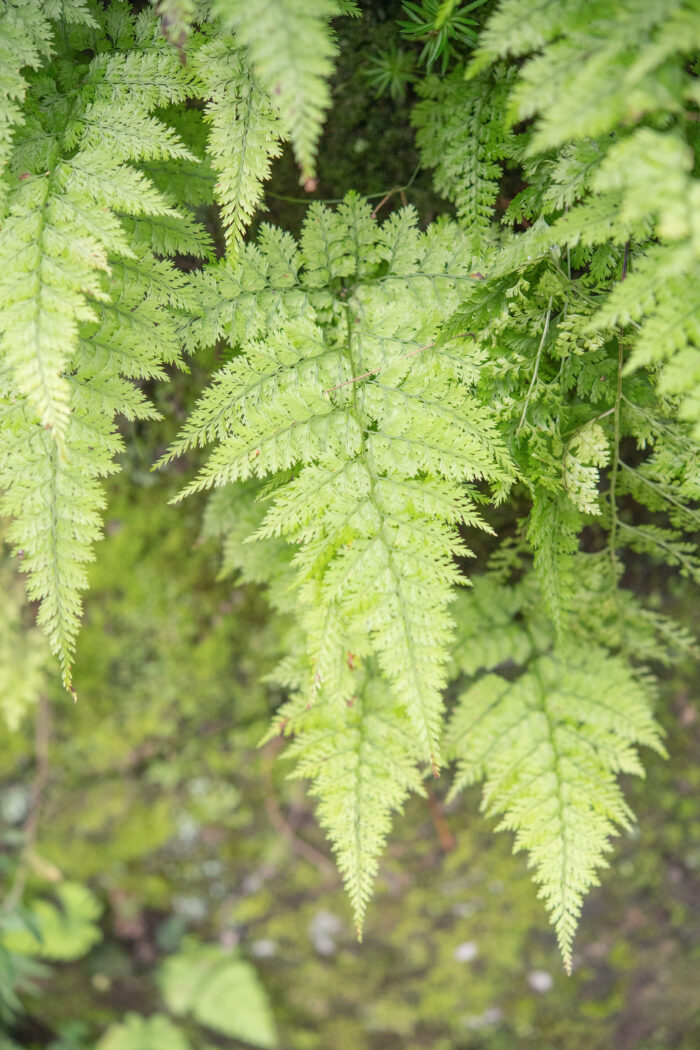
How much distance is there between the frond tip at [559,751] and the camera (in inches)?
82.4

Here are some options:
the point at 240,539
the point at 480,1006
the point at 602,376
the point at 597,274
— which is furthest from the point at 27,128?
the point at 480,1006

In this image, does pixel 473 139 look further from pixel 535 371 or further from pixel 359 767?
pixel 359 767

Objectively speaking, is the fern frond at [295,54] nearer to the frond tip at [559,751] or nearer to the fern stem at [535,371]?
the fern stem at [535,371]

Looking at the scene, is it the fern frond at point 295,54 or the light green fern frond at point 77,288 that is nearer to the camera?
the fern frond at point 295,54

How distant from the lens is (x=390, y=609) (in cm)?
175

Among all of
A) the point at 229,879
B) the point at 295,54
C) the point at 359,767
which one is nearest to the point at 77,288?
the point at 295,54

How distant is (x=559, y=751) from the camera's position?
2311 mm

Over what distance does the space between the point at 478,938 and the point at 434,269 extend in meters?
3.42

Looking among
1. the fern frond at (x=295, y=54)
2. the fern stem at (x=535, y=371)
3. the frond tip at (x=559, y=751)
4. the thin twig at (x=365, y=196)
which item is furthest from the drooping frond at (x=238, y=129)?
the frond tip at (x=559, y=751)

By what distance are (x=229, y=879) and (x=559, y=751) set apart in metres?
2.15

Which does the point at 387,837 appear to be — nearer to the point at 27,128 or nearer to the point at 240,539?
the point at 240,539

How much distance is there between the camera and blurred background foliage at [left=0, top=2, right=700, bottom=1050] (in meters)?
3.04

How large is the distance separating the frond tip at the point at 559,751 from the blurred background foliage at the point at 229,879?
654 mm

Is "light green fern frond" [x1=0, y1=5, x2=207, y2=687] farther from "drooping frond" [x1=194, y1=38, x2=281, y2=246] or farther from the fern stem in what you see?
the fern stem
